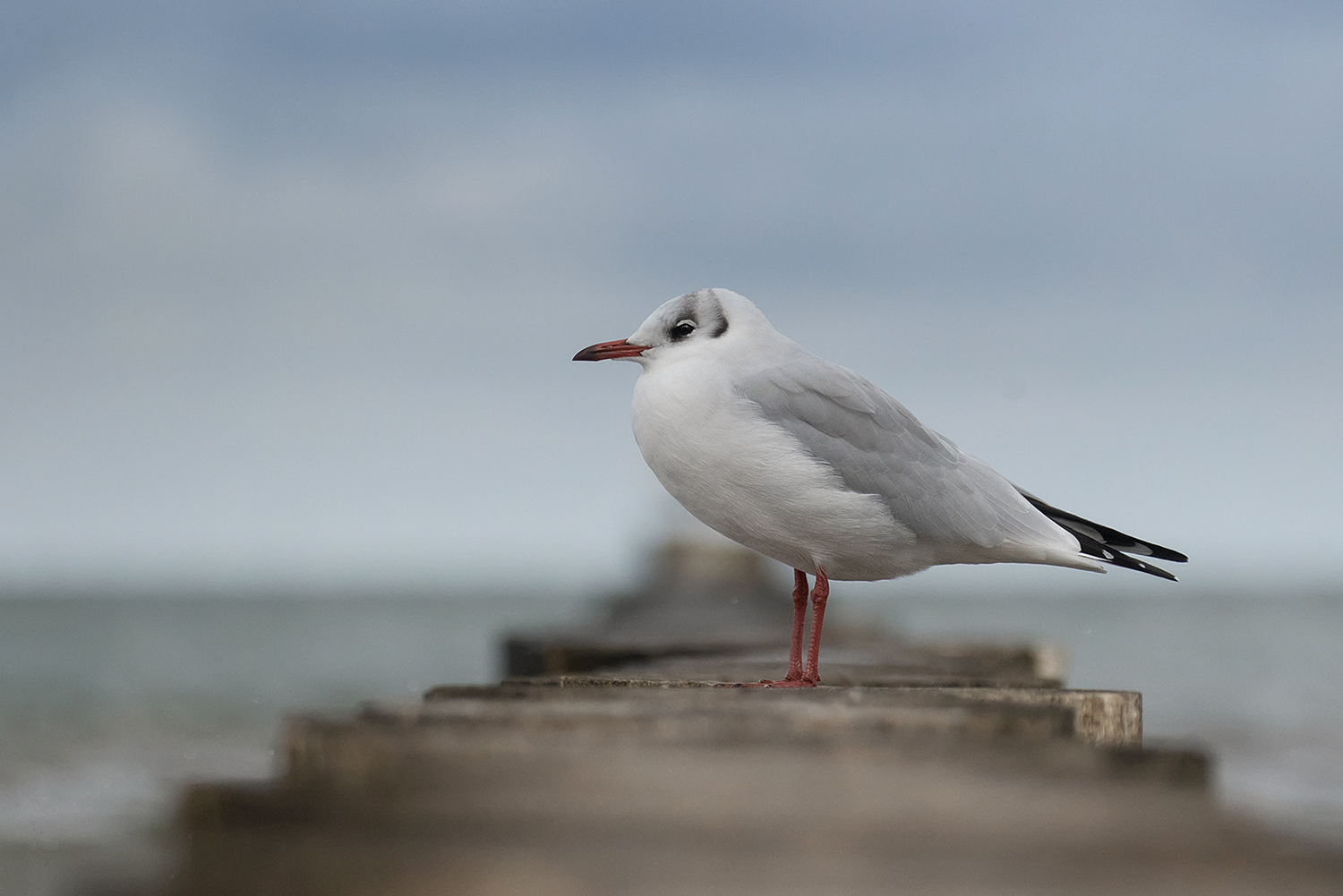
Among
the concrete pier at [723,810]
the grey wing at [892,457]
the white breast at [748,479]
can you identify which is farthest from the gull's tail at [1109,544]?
the concrete pier at [723,810]

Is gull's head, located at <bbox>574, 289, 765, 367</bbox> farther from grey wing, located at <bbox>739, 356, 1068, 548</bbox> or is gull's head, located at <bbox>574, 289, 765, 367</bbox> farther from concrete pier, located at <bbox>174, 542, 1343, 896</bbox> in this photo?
concrete pier, located at <bbox>174, 542, 1343, 896</bbox>

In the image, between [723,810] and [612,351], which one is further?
[612,351]

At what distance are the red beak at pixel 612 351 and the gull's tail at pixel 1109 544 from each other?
4.42ft

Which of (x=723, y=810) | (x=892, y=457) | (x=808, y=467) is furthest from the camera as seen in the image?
(x=892, y=457)

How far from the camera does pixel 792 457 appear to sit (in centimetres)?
422

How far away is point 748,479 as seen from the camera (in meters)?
4.26

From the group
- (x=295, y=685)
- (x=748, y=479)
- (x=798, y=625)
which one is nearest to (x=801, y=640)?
(x=798, y=625)

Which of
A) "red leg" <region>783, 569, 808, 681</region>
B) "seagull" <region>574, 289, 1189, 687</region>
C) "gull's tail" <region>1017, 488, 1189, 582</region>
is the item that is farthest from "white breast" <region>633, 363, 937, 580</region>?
"gull's tail" <region>1017, 488, 1189, 582</region>

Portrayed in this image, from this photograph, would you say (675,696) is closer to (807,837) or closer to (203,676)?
(807,837)

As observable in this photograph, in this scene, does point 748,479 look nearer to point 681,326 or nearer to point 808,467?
point 808,467

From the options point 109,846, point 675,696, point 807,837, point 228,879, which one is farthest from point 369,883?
point 109,846

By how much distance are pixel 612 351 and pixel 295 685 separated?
2230 cm

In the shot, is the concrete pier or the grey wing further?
the grey wing

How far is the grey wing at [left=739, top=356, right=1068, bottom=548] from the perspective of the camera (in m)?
4.30
